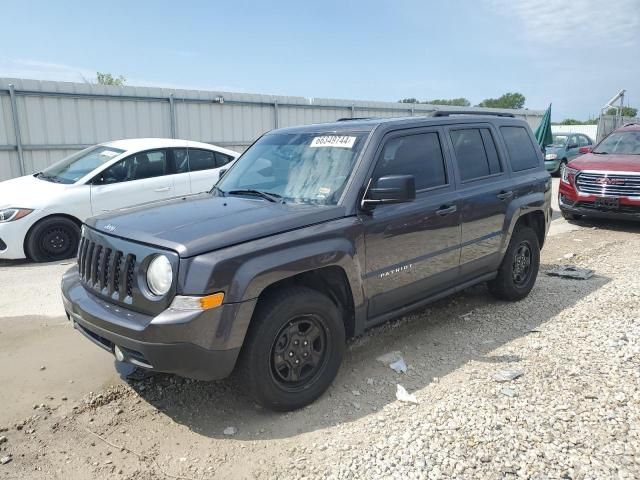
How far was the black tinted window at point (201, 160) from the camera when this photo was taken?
8609mm

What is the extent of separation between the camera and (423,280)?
4.23 metres

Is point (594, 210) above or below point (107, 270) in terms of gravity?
below

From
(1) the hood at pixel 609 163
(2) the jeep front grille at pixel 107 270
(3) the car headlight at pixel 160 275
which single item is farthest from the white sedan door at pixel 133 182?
(1) the hood at pixel 609 163

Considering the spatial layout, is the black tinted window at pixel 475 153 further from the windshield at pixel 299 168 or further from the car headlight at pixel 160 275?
the car headlight at pixel 160 275

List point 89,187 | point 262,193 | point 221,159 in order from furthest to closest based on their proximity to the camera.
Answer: point 221,159, point 89,187, point 262,193

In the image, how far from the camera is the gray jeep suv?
2.96 m

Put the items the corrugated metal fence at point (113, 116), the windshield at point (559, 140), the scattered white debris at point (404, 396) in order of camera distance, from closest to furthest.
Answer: the scattered white debris at point (404, 396) → the corrugated metal fence at point (113, 116) → the windshield at point (559, 140)

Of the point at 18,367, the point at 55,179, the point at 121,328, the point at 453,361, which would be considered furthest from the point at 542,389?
the point at 55,179

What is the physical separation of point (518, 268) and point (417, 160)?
202 cm

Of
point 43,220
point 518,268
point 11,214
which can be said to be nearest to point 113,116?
point 43,220

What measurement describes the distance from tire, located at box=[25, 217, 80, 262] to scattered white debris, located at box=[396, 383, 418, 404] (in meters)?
5.58

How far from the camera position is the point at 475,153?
486 cm

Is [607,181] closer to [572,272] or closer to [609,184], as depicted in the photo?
[609,184]

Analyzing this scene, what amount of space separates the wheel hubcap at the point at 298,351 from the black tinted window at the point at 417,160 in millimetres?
1208
